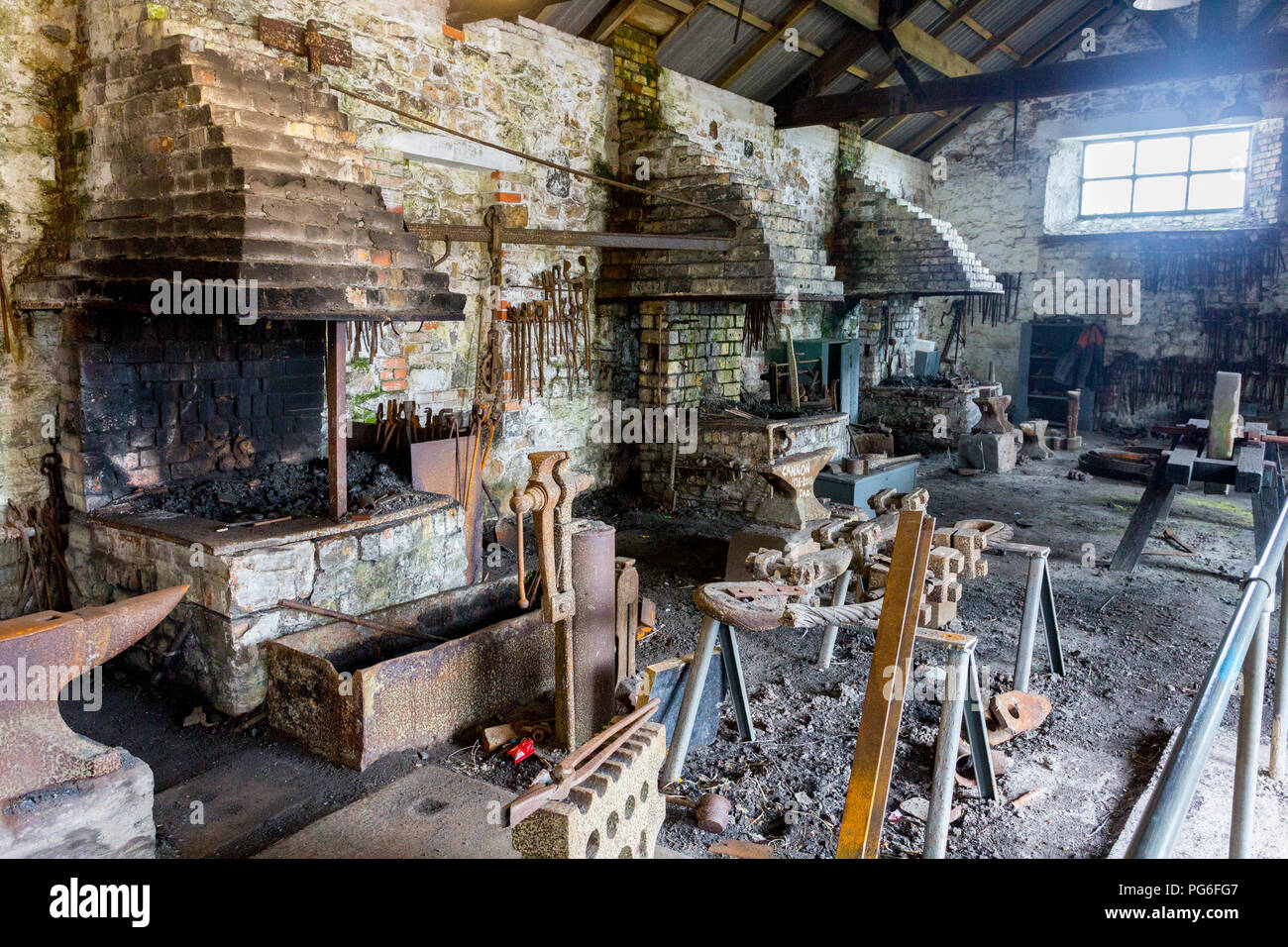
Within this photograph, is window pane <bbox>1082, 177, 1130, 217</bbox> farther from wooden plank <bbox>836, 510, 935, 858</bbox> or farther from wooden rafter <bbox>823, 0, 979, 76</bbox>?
wooden plank <bbox>836, 510, 935, 858</bbox>

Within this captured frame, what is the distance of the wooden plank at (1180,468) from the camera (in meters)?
6.79

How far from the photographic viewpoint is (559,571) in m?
3.71

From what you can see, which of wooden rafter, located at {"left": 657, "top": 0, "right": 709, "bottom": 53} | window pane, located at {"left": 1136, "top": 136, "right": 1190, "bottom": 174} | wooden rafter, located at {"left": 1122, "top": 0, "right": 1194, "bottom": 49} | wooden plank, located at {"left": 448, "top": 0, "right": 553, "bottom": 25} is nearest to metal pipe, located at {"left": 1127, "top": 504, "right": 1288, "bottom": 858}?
wooden plank, located at {"left": 448, "top": 0, "right": 553, "bottom": 25}

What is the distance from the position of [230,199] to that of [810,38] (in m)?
7.99

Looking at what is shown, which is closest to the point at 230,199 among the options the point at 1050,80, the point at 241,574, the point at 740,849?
the point at 241,574

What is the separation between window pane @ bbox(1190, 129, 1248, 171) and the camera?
41.3 ft

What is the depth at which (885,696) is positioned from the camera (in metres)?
2.67

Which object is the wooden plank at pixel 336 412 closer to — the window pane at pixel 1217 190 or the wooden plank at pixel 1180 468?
the wooden plank at pixel 1180 468

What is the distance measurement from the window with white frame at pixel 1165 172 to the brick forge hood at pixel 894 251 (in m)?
3.56

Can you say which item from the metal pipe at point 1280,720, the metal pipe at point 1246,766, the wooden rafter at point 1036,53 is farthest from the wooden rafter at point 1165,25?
Answer: the metal pipe at point 1246,766

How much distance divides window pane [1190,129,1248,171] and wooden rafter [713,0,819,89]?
23.7 feet

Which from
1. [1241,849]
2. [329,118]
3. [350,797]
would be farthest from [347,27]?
[1241,849]

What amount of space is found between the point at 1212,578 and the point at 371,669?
6388 mm

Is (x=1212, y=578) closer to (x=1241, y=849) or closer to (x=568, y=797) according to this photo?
(x=1241, y=849)
